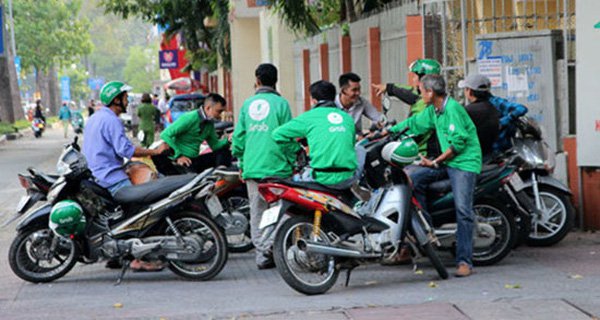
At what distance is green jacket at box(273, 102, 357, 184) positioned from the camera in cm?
881

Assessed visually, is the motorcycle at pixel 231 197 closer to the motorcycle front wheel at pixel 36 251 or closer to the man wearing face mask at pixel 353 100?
the motorcycle front wheel at pixel 36 251

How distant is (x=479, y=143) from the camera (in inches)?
379

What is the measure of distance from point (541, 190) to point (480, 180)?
1223mm

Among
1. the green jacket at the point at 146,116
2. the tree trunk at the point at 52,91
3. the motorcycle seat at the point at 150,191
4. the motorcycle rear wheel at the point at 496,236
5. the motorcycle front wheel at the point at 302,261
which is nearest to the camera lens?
the motorcycle front wheel at the point at 302,261

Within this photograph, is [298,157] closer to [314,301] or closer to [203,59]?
[314,301]

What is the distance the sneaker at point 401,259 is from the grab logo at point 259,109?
1.62m

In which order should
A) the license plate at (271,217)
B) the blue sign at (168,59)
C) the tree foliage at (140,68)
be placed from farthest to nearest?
1. the tree foliage at (140,68)
2. the blue sign at (168,59)
3. the license plate at (271,217)

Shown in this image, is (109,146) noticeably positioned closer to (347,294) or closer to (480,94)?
(347,294)

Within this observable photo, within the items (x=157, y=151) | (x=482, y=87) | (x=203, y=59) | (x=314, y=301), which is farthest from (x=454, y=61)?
(x=203, y=59)

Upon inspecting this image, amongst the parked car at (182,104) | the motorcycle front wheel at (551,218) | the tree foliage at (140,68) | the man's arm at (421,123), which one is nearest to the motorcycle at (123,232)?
the man's arm at (421,123)

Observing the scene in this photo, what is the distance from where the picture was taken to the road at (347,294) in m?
7.73

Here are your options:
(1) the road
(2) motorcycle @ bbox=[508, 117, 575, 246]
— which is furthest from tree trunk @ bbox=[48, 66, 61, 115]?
(2) motorcycle @ bbox=[508, 117, 575, 246]

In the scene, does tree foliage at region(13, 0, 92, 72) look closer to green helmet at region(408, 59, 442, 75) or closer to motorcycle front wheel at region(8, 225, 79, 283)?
green helmet at region(408, 59, 442, 75)

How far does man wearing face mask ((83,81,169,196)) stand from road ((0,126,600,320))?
858mm
